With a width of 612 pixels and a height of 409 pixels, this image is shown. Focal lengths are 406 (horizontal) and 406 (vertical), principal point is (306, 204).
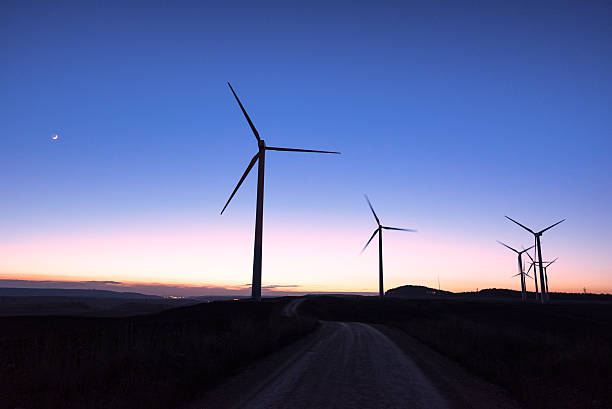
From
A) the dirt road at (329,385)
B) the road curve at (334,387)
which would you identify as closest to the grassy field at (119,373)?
the dirt road at (329,385)

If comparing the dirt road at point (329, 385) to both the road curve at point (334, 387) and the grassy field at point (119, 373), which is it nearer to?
the road curve at point (334, 387)

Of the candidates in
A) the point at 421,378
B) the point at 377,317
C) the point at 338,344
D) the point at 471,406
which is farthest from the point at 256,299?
the point at 471,406

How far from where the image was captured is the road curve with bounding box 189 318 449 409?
9781 millimetres

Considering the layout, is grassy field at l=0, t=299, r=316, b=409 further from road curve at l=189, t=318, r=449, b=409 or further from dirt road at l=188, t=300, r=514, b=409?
road curve at l=189, t=318, r=449, b=409

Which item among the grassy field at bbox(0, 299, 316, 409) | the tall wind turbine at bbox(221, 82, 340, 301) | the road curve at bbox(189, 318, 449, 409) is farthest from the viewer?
the tall wind turbine at bbox(221, 82, 340, 301)

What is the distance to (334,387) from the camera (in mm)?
11477

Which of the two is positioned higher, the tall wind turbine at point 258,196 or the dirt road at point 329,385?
the tall wind turbine at point 258,196

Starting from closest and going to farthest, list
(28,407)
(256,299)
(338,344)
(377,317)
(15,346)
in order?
1. (28,407)
2. (15,346)
3. (338,344)
4. (256,299)
5. (377,317)

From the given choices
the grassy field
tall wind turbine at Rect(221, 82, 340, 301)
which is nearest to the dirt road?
the grassy field

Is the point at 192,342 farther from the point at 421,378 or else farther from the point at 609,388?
the point at 609,388

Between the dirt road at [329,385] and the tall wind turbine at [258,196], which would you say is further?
the tall wind turbine at [258,196]

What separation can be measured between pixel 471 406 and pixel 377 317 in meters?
57.4

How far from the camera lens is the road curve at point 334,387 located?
9.78 meters

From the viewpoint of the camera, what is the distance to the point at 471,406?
387 inches
